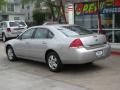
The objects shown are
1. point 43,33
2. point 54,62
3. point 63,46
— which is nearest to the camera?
point 63,46

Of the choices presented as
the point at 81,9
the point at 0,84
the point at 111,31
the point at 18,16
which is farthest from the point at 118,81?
the point at 18,16

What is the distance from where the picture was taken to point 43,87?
758 centimetres

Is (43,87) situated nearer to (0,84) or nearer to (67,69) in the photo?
(0,84)

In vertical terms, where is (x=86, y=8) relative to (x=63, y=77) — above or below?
above

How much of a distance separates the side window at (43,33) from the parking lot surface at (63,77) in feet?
3.62

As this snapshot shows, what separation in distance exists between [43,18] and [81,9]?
98.2ft

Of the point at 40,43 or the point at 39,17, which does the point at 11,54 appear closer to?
the point at 40,43

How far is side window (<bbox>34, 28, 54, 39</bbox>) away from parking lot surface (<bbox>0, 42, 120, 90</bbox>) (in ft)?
3.62

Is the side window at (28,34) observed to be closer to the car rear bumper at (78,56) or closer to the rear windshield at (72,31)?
the rear windshield at (72,31)

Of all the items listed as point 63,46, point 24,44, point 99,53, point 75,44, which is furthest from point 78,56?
point 24,44

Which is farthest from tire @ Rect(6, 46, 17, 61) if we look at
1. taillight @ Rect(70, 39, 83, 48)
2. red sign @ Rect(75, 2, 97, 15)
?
red sign @ Rect(75, 2, 97, 15)

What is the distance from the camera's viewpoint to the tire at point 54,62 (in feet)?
30.0

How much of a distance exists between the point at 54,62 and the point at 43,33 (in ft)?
4.15

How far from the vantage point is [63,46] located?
8852 millimetres
